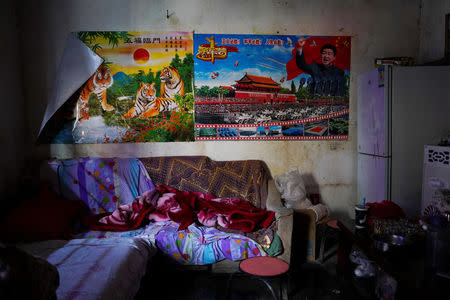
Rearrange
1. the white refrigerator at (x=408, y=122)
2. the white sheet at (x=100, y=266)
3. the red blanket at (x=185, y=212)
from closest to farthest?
the white sheet at (x=100, y=266)
the red blanket at (x=185, y=212)
the white refrigerator at (x=408, y=122)

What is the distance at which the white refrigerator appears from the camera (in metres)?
2.54

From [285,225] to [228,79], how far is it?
1.66 metres

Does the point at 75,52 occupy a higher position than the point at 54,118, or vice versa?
the point at 75,52

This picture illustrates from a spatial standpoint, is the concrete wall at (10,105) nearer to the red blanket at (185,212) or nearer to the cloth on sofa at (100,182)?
the cloth on sofa at (100,182)

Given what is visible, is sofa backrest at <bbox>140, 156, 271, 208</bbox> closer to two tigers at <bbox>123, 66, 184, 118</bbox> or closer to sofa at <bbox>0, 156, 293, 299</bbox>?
sofa at <bbox>0, 156, 293, 299</bbox>

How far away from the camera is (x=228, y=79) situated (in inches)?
120

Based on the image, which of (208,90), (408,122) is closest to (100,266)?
(208,90)

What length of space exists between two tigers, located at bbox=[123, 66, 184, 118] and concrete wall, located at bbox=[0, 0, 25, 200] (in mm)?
1079

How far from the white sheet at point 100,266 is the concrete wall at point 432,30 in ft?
11.0

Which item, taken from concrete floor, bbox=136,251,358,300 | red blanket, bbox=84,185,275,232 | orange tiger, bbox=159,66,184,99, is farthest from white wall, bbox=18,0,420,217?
concrete floor, bbox=136,251,358,300

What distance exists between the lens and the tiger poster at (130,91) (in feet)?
9.80

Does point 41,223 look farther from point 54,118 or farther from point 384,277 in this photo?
point 384,277

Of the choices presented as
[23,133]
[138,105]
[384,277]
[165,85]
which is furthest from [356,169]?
[23,133]

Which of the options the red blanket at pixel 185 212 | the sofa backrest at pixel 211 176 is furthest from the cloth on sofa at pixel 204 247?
the sofa backrest at pixel 211 176
